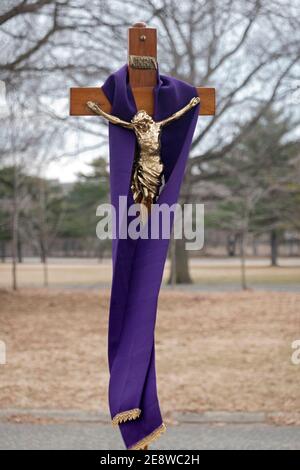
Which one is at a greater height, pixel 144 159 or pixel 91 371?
pixel 144 159

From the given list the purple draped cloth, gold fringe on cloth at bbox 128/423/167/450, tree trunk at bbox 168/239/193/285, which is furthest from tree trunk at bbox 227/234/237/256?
gold fringe on cloth at bbox 128/423/167/450

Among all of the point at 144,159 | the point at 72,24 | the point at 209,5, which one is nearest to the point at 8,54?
the point at 72,24

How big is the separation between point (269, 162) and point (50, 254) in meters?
23.8

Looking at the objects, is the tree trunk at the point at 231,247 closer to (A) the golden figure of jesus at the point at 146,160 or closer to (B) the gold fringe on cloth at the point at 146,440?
(A) the golden figure of jesus at the point at 146,160

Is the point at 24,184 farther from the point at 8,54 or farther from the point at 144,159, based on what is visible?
the point at 144,159

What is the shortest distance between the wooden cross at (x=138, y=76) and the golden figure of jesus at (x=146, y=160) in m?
0.05

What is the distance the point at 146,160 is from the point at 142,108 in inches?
9.9

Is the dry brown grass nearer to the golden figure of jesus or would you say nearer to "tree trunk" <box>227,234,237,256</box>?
the golden figure of jesus

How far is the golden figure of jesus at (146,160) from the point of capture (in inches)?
102

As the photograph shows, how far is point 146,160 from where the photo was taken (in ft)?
8.63

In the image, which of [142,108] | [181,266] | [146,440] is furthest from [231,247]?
[146,440]

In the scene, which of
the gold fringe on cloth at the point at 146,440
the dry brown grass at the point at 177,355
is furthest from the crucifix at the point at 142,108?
the dry brown grass at the point at 177,355

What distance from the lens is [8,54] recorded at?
41.7ft

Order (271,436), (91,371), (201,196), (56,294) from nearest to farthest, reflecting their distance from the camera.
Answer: (271,436) < (91,371) < (56,294) < (201,196)
